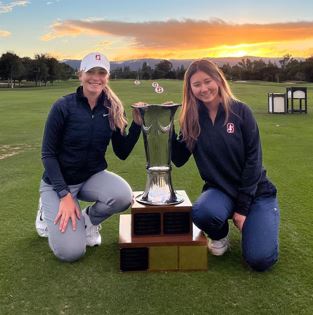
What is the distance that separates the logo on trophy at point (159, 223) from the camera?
343 centimetres

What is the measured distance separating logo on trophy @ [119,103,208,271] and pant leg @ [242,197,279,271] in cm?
30

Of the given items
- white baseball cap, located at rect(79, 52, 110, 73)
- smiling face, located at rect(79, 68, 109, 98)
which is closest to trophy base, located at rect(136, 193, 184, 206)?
smiling face, located at rect(79, 68, 109, 98)

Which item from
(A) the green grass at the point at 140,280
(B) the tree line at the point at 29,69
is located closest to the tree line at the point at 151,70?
(B) the tree line at the point at 29,69

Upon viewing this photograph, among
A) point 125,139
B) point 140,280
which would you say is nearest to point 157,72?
point 125,139

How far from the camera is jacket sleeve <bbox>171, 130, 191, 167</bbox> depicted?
3.79 meters

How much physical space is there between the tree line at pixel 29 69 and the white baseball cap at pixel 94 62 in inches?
2984

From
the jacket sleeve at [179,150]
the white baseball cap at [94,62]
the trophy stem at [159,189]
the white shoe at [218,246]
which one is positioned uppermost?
the white baseball cap at [94,62]

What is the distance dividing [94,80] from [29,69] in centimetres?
8221

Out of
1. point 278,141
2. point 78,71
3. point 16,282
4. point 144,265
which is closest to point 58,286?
A: point 16,282

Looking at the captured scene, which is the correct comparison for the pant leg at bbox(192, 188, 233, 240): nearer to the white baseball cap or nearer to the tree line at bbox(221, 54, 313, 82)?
the white baseball cap

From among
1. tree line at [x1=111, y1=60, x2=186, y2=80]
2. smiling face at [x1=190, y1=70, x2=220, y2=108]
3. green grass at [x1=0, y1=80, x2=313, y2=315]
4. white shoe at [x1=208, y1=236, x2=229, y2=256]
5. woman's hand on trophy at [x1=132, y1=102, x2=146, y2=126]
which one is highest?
tree line at [x1=111, y1=60, x2=186, y2=80]

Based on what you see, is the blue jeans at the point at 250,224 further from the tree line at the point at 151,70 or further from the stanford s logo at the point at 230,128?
the tree line at the point at 151,70

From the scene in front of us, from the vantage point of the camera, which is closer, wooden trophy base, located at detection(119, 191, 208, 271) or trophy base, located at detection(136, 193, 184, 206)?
wooden trophy base, located at detection(119, 191, 208, 271)

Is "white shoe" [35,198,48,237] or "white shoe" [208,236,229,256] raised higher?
"white shoe" [35,198,48,237]
